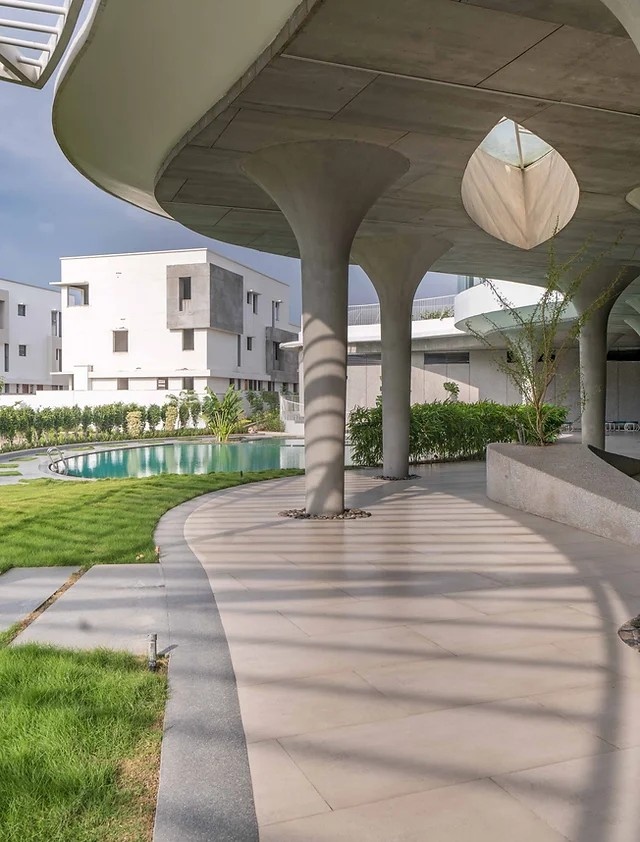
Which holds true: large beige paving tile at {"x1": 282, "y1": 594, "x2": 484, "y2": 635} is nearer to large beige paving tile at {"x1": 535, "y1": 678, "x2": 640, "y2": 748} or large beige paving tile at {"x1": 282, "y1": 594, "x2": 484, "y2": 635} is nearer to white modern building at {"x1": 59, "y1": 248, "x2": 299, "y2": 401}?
large beige paving tile at {"x1": 535, "y1": 678, "x2": 640, "y2": 748}

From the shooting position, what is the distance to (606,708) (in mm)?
3566

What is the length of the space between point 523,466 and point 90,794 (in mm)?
7948

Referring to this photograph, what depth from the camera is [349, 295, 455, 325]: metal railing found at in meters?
36.3

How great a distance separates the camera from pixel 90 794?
108 inches

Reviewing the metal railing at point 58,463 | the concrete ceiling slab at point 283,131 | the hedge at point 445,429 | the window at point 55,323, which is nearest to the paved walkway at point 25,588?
the concrete ceiling slab at point 283,131

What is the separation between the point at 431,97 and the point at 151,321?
37509 millimetres

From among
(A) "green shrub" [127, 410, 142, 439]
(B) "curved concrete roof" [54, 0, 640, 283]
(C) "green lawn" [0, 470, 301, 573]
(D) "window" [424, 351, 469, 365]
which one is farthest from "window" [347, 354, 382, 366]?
(B) "curved concrete roof" [54, 0, 640, 283]

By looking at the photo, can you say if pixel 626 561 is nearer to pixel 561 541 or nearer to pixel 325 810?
pixel 561 541

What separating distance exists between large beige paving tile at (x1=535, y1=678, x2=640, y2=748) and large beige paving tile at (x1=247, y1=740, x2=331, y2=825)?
1284 millimetres

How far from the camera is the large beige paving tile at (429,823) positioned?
2.51 m

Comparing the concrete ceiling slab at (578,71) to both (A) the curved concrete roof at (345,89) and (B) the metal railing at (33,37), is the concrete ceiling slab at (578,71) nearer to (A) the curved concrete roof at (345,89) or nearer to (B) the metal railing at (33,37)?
(A) the curved concrete roof at (345,89)

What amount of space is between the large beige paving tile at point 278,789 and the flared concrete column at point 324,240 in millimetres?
6556

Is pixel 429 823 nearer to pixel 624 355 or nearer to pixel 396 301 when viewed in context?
pixel 396 301

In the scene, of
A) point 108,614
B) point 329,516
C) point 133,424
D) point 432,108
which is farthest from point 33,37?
point 133,424
